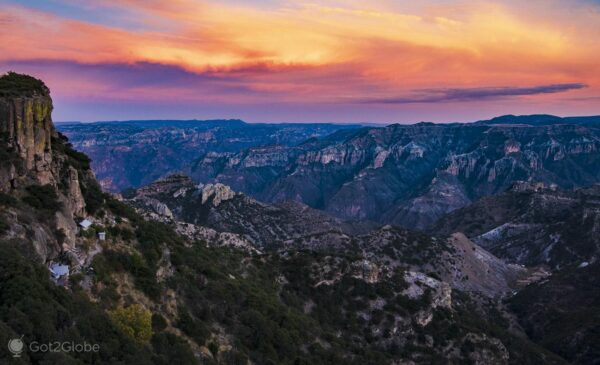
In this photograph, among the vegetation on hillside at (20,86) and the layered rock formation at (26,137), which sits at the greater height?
the vegetation on hillside at (20,86)

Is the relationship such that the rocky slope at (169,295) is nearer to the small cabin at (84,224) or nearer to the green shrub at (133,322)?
the green shrub at (133,322)

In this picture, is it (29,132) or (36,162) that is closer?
(36,162)

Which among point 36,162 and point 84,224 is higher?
point 36,162

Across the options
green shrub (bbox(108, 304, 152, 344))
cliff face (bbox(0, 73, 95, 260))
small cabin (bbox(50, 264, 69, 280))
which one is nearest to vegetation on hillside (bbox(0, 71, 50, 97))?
cliff face (bbox(0, 73, 95, 260))

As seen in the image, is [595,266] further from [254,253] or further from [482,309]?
[254,253]

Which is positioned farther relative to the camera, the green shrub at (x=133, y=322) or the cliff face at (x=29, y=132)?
the cliff face at (x=29, y=132)

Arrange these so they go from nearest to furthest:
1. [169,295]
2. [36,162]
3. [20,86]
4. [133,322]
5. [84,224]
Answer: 1. [133,322]
2. [36,162]
3. [84,224]
4. [169,295]
5. [20,86]

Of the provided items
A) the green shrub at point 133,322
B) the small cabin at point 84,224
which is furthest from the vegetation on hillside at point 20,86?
the green shrub at point 133,322

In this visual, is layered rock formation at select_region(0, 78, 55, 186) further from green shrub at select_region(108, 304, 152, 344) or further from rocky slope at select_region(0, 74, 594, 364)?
green shrub at select_region(108, 304, 152, 344)

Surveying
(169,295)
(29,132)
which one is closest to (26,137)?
(29,132)

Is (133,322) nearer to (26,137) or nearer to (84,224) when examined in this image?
(84,224)

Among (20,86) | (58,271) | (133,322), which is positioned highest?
(20,86)

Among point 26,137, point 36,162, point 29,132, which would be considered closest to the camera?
point 26,137
